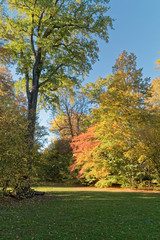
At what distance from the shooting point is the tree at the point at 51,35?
13.9 metres

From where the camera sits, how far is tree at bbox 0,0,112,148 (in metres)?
13.9

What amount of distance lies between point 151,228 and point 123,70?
1546 cm

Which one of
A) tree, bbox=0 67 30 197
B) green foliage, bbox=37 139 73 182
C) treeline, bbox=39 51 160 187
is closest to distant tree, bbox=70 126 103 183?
treeline, bbox=39 51 160 187

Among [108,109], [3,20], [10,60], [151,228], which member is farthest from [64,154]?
[151,228]

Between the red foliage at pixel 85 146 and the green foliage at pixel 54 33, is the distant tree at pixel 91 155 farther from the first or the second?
the green foliage at pixel 54 33

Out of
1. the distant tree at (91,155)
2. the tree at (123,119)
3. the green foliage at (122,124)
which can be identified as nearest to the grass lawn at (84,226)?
the green foliage at (122,124)

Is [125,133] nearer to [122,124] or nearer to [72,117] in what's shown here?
[122,124]

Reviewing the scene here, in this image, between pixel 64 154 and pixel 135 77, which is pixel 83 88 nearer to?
pixel 64 154

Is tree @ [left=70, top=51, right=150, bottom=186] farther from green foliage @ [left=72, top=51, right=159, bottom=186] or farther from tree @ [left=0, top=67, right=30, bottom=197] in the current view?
tree @ [left=0, top=67, right=30, bottom=197]

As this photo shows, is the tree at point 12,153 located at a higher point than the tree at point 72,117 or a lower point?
lower

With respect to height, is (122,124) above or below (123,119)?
below

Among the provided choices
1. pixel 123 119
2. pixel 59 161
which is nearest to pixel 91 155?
pixel 123 119

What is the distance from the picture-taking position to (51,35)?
15.5m

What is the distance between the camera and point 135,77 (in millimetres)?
17578
